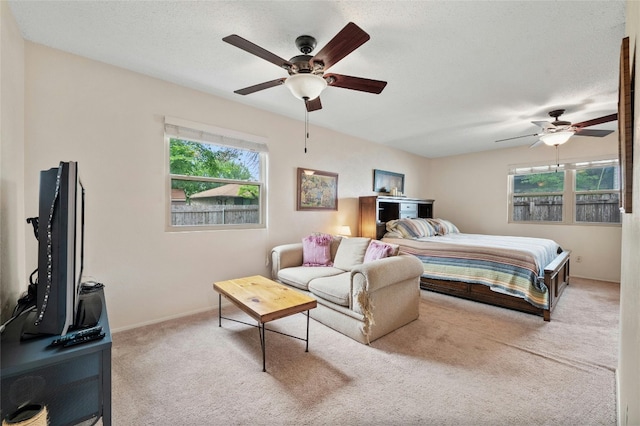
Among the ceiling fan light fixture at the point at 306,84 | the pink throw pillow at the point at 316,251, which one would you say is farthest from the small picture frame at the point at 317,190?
the ceiling fan light fixture at the point at 306,84

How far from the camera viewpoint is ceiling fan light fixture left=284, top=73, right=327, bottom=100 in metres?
1.94

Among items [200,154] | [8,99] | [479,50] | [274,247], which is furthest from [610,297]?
[8,99]

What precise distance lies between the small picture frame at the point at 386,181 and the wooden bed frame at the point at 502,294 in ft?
6.71

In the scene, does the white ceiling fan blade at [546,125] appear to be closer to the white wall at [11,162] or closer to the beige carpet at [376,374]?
the beige carpet at [376,374]

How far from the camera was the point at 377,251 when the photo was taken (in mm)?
2854

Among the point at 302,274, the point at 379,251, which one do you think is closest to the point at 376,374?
the point at 379,251

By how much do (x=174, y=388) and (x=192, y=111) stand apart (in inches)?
102

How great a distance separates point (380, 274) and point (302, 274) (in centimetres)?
98

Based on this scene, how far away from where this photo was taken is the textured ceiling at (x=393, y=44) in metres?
1.76

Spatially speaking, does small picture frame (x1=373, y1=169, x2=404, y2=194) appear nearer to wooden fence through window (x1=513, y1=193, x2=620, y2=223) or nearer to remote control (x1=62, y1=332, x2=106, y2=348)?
wooden fence through window (x1=513, y1=193, x2=620, y2=223)

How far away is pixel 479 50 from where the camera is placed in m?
2.18

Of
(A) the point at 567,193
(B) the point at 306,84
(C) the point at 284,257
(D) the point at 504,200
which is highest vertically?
(B) the point at 306,84

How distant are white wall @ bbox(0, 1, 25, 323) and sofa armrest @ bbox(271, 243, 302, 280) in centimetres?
218

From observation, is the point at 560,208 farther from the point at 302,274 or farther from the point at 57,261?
the point at 57,261
